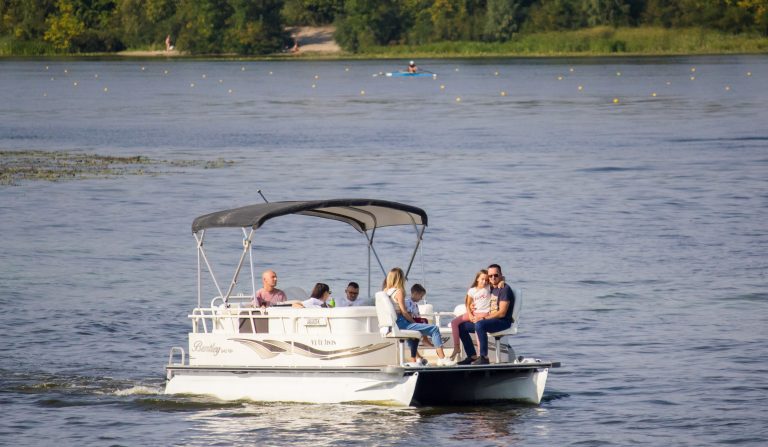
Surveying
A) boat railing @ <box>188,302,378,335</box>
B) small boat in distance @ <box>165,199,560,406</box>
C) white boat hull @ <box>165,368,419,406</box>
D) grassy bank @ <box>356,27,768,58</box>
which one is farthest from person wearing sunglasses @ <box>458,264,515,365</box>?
grassy bank @ <box>356,27,768,58</box>

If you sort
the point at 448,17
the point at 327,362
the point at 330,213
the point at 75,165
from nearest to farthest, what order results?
the point at 327,362 → the point at 330,213 → the point at 75,165 → the point at 448,17

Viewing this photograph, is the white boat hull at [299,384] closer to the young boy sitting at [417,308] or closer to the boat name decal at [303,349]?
the boat name decal at [303,349]

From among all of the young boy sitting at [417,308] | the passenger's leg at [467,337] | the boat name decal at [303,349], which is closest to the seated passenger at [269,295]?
the boat name decal at [303,349]

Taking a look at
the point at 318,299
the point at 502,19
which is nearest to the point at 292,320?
the point at 318,299

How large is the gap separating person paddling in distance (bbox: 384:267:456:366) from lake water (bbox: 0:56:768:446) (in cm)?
95

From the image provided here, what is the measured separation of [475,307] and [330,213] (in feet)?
10.4

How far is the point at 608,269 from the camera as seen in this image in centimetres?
3472

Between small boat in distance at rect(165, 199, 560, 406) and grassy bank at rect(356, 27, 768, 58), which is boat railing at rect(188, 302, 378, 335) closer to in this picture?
small boat in distance at rect(165, 199, 560, 406)

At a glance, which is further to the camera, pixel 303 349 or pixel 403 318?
pixel 303 349

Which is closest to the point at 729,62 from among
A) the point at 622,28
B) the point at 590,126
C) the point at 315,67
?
the point at 622,28

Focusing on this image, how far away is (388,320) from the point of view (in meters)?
20.3

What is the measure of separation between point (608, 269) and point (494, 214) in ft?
35.7

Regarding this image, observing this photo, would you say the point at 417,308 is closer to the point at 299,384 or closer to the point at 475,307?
the point at 475,307

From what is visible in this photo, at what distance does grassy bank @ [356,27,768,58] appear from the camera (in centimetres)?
17588
